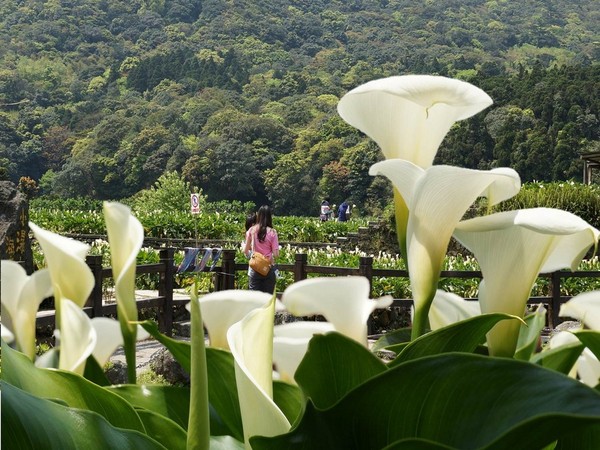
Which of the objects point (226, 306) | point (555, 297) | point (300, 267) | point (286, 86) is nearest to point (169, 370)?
point (300, 267)

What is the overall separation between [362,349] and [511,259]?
176mm

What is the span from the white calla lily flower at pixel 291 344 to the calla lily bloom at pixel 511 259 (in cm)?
12

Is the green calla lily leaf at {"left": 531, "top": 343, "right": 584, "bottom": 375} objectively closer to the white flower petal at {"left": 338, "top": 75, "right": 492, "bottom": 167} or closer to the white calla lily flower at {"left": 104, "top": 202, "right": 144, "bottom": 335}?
the white flower petal at {"left": 338, "top": 75, "right": 492, "bottom": 167}

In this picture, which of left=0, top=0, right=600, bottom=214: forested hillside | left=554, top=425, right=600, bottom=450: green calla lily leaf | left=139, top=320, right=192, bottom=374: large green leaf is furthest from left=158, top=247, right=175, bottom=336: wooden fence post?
left=554, top=425, right=600, bottom=450: green calla lily leaf

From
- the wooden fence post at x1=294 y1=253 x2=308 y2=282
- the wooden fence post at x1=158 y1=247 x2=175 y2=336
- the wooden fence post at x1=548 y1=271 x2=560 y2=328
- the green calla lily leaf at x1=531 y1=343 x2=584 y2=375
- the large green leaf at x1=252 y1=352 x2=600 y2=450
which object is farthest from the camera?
the wooden fence post at x1=294 y1=253 x2=308 y2=282

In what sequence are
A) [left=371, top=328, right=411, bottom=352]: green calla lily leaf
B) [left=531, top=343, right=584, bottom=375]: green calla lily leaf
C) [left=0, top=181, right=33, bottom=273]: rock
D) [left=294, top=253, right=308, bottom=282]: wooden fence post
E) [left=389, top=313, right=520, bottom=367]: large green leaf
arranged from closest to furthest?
[left=389, top=313, right=520, bottom=367]: large green leaf
[left=531, top=343, right=584, bottom=375]: green calla lily leaf
[left=371, top=328, right=411, bottom=352]: green calla lily leaf
[left=0, top=181, right=33, bottom=273]: rock
[left=294, top=253, right=308, bottom=282]: wooden fence post

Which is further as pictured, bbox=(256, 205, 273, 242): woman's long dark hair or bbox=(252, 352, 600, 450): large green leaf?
bbox=(256, 205, 273, 242): woman's long dark hair

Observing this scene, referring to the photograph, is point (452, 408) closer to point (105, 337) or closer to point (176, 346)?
point (176, 346)

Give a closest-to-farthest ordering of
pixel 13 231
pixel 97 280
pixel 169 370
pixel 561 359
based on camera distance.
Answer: pixel 561 359 → pixel 13 231 → pixel 169 370 → pixel 97 280

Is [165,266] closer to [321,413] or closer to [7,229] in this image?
[7,229]

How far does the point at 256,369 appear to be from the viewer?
432 mm

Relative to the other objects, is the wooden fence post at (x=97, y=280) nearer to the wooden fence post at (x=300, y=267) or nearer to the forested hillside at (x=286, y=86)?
the wooden fence post at (x=300, y=267)

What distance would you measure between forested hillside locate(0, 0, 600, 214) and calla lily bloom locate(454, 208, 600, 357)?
10461mm

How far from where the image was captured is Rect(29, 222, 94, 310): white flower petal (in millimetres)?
519
